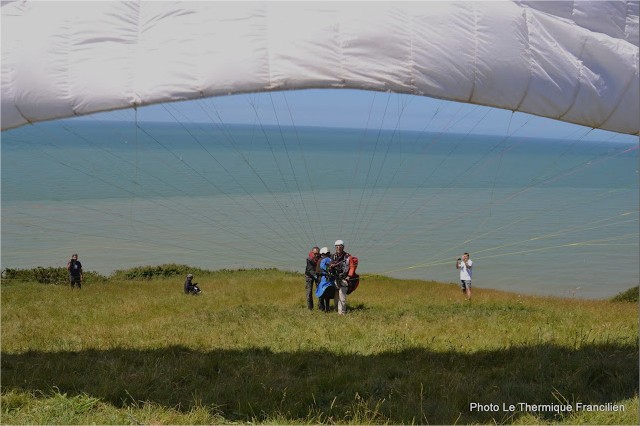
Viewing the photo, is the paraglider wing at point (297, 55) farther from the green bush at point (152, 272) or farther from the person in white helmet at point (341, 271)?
the green bush at point (152, 272)

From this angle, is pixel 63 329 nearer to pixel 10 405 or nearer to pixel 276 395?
pixel 10 405

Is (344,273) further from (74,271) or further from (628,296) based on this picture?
(628,296)

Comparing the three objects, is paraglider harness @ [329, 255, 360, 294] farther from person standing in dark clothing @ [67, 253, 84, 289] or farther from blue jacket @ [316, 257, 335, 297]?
person standing in dark clothing @ [67, 253, 84, 289]

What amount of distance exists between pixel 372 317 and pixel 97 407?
22.9 ft

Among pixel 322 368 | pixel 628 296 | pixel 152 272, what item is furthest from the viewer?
pixel 152 272

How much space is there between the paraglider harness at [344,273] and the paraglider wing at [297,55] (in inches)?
315

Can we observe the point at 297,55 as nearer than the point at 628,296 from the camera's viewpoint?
Yes

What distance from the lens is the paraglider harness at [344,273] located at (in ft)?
48.1

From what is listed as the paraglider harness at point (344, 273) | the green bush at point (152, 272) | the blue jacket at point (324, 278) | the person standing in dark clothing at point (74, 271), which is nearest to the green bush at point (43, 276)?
the green bush at point (152, 272)

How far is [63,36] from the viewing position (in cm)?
679

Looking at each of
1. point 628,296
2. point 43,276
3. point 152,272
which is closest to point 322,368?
point 628,296

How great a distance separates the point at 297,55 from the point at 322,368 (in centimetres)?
399

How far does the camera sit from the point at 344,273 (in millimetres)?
14820

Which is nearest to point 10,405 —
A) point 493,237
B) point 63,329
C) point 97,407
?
point 97,407
